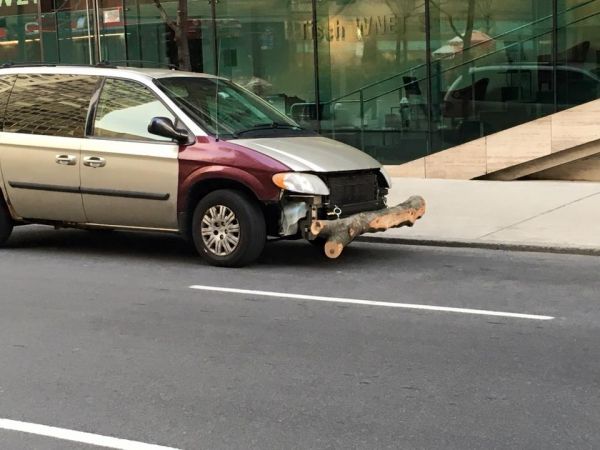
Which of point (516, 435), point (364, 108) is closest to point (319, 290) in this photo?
point (516, 435)

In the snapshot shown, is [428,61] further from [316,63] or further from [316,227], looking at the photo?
[316,227]

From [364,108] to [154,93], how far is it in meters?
8.15

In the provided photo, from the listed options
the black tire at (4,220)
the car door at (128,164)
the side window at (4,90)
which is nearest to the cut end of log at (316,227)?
the car door at (128,164)

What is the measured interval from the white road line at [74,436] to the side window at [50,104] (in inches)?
203

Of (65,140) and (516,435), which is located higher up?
(65,140)

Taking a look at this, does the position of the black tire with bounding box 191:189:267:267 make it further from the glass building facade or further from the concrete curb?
the glass building facade

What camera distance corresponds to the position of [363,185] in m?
9.02

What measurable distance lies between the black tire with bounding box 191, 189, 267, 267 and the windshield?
690mm

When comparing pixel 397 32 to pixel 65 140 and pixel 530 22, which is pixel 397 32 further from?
pixel 65 140

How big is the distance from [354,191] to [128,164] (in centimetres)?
225

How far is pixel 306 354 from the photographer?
19.5 feet

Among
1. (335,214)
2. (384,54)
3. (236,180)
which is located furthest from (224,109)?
(384,54)

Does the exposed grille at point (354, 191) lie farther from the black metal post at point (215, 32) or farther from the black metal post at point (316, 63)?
the black metal post at point (215, 32)

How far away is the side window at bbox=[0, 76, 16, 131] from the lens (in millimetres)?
10031
